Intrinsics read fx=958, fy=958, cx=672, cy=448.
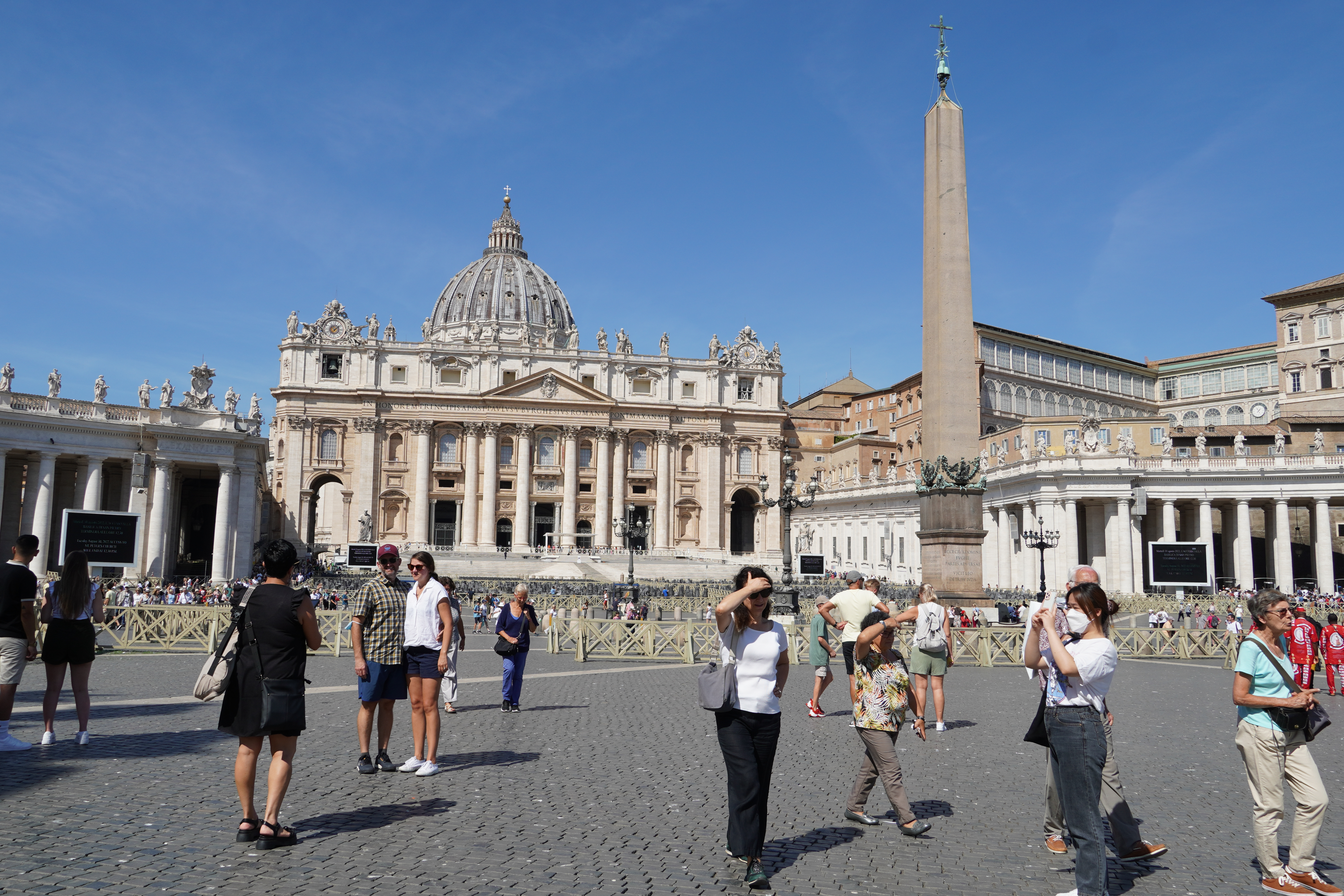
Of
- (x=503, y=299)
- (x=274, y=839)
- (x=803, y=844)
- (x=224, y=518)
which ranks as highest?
(x=503, y=299)

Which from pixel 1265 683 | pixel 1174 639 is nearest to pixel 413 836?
pixel 1265 683

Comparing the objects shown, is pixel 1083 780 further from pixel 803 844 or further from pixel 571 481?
pixel 571 481

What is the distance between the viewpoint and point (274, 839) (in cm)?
554

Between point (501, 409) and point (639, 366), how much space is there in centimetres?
1171

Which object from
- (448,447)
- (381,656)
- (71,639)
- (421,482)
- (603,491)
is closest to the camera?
(381,656)

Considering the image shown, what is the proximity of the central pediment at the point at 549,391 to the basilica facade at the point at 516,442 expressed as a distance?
131mm

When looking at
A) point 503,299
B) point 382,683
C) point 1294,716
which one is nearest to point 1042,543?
point 1294,716

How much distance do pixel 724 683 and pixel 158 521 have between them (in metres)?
40.0

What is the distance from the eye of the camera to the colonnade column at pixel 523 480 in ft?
241

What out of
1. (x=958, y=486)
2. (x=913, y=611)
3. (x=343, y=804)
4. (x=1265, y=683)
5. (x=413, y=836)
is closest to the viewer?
(x=1265, y=683)

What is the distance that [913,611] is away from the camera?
862 cm

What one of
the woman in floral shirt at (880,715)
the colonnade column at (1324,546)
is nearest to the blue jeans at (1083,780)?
the woman in floral shirt at (880,715)

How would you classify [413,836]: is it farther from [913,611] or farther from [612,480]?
[612,480]

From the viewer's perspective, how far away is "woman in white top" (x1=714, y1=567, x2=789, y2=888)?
5.21 metres
